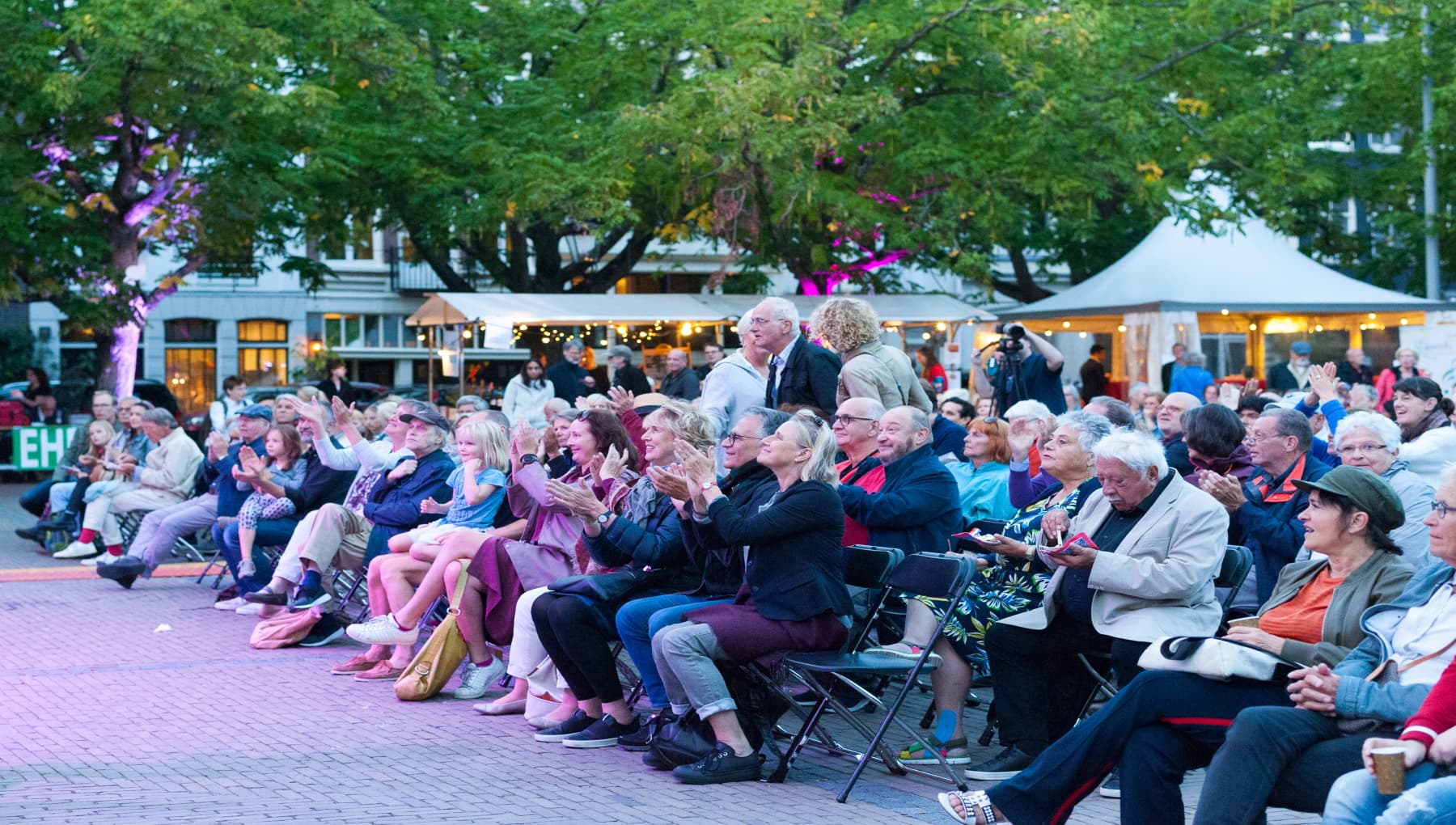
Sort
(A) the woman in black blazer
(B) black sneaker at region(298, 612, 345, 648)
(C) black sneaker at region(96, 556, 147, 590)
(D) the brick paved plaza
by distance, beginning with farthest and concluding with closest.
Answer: (C) black sneaker at region(96, 556, 147, 590) → (B) black sneaker at region(298, 612, 345, 648) → (A) the woman in black blazer → (D) the brick paved plaza

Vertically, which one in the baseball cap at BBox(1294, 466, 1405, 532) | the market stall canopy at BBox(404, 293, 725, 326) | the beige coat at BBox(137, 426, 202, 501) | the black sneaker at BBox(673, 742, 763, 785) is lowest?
the black sneaker at BBox(673, 742, 763, 785)

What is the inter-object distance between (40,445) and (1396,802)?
19.3 m

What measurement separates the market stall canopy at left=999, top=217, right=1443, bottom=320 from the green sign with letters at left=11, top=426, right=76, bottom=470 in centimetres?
1402

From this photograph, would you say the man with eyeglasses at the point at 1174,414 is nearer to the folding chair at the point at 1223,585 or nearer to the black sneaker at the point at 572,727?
the folding chair at the point at 1223,585

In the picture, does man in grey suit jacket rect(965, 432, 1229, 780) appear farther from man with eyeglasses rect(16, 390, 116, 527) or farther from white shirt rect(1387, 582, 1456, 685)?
man with eyeglasses rect(16, 390, 116, 527)

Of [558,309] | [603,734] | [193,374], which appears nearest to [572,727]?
[603,734]

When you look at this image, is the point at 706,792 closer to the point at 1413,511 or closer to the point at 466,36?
the point at 1413,511

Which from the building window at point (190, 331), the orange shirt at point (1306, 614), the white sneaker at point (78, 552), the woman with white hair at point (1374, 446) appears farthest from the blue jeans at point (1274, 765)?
the building window at point (190, 331)

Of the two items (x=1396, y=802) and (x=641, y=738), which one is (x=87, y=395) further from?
(x=1396, y=802)

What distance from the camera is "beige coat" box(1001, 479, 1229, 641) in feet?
19.8

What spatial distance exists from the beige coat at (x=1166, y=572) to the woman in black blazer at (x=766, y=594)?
1.12 m

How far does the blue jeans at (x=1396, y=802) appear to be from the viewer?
4.14 m

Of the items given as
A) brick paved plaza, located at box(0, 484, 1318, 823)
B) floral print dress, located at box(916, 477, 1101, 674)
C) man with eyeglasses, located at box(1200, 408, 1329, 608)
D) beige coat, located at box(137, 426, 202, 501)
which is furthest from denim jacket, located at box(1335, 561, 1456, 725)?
beige coat, located at box(137, 426, 202, 501)

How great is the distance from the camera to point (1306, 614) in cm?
548
